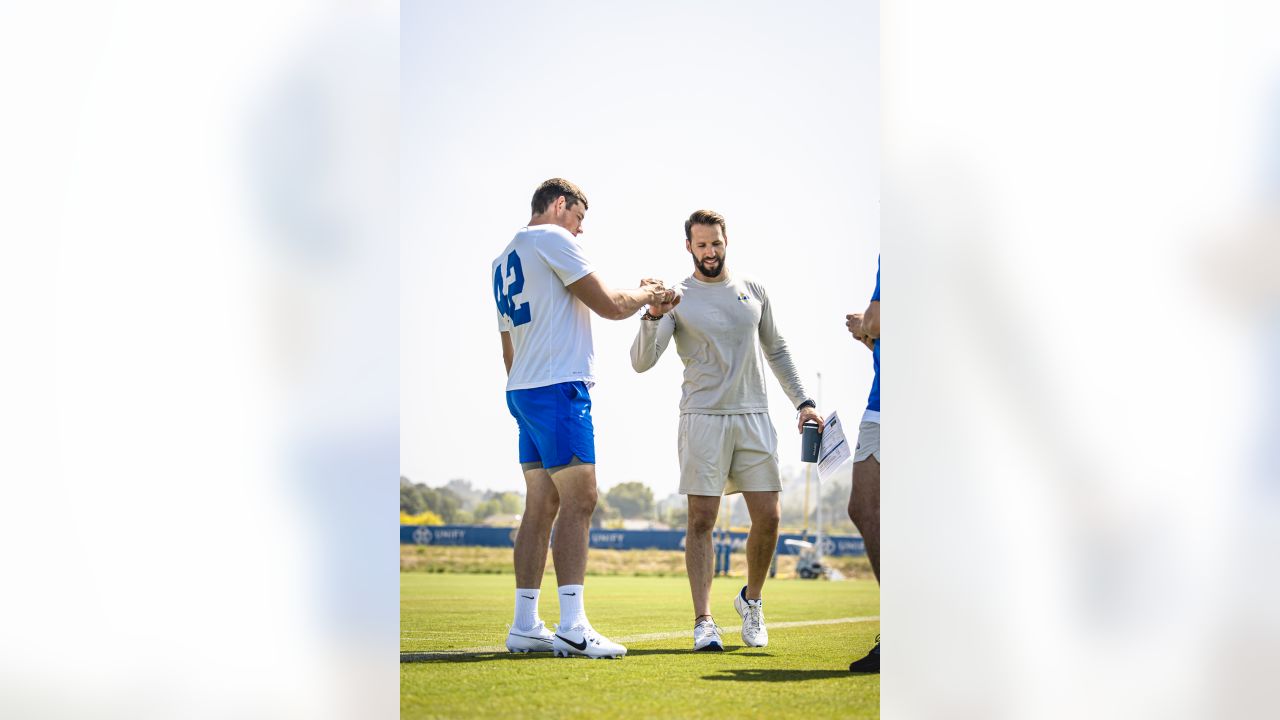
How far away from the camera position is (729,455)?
429cm

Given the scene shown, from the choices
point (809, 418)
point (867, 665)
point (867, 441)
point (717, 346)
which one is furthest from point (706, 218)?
point (867, 665)

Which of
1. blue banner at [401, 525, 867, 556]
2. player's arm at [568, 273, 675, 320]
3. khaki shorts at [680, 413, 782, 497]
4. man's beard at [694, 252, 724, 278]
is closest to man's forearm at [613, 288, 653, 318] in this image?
player's arm at [568, 273, 675, 320]

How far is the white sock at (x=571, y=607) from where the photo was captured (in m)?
3.44

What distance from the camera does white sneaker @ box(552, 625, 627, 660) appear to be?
3432mm

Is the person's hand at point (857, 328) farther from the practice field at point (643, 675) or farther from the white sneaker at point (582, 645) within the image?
the white sneaker at point (582, 645)

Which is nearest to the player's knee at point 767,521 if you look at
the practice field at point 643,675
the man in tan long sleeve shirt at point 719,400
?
the man in tan long sleeve shirt at point 719,400

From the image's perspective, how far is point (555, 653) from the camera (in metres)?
3.50

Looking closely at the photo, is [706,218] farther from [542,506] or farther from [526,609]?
[526,609]

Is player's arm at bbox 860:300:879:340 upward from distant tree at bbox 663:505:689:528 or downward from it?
upward

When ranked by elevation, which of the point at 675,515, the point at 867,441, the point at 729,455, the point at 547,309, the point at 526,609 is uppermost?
the point at 547,309

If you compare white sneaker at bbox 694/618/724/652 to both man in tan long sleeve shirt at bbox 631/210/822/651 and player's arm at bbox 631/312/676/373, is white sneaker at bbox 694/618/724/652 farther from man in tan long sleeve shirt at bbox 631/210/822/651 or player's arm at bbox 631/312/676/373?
player's arm at bbox 631/312/676/373

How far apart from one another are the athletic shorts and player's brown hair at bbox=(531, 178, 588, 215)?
4.19 ft

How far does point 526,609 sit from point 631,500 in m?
43.0
